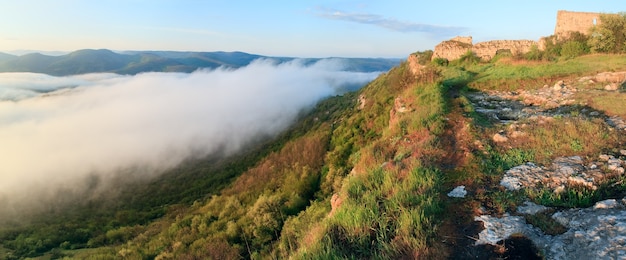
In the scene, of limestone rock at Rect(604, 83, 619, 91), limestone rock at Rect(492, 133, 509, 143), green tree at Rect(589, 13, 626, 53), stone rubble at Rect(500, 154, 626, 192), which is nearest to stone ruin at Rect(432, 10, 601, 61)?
green tree at Rect(589, 13, 626, 53)

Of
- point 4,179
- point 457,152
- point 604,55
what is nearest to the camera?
point 457,152

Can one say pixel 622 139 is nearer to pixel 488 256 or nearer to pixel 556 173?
pixel 556 173

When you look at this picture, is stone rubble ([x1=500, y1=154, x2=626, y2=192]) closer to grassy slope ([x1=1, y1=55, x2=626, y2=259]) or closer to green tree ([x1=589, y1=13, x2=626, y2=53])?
grassy slope ([x1=1, y1=55, x2=626, y2=259])

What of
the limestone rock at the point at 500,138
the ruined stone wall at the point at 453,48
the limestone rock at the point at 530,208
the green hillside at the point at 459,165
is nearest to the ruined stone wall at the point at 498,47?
the ruined stone wall at the point at 453,48

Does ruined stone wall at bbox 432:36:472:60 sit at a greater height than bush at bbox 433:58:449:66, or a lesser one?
greater

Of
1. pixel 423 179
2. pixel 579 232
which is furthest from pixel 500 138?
pixel 579 232

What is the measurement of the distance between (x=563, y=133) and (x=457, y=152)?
259cm

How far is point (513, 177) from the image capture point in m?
6.60

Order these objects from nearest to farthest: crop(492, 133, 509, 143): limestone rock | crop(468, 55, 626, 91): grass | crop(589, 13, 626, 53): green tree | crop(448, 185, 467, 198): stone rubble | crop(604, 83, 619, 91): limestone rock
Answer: crop(448, 185, 467, 198): stone rubble → crop(492, 133, 509, 143): limestone rock → crop(604, 83, 619, 91): limestone rock → crop(468, 55, 626, 91): grass → crop(589, 13, 626, 53): green tree

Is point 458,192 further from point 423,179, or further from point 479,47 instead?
point 479,47

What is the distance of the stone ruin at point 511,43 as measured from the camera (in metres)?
19.7

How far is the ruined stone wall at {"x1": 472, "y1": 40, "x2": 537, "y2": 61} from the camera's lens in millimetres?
20917

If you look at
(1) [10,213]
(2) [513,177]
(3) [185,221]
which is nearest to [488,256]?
(2) [513,177]

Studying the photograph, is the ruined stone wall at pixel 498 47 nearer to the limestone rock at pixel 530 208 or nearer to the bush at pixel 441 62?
the bush at pixel 441 62
